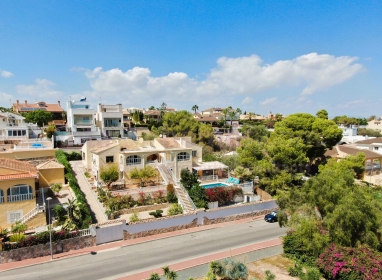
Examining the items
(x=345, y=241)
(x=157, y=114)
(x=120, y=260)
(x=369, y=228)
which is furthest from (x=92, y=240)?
(x=157, y=114)

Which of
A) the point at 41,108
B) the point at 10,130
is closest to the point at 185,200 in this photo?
the point at 10,130

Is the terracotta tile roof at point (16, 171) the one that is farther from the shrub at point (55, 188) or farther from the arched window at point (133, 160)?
the arched window at point (133, 160)

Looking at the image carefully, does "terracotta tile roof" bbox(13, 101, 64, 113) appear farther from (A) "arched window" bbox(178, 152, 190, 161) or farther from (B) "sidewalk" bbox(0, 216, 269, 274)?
(B) "sidewalk" bbox(0, 216, 269, 274)

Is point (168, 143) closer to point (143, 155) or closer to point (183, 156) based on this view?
point (183, 156)

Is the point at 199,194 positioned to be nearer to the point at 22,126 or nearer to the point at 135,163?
the point at 135,163

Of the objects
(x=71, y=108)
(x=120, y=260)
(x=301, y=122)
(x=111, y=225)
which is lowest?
(x=120, y=260)

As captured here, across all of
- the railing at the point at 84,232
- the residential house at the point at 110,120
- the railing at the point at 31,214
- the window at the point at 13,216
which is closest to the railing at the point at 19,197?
the window at the point at 13,216

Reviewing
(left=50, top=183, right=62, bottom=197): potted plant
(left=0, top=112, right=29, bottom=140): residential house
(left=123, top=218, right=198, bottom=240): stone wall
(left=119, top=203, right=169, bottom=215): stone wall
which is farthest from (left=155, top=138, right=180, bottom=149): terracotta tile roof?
(left=0, top=112, right=29, bottom=140): residential house
